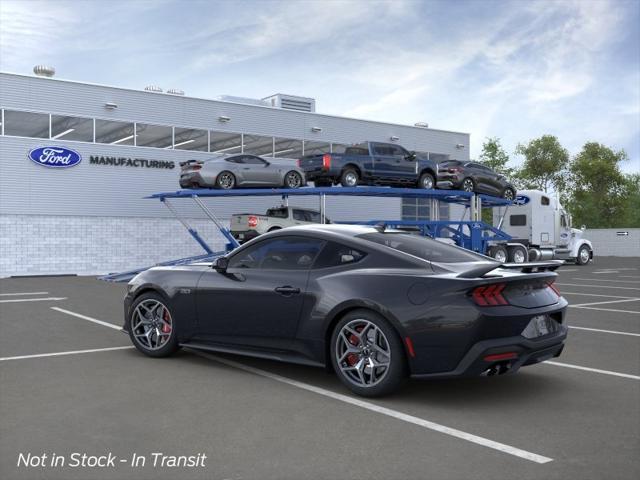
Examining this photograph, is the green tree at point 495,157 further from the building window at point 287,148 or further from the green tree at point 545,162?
the building window at point 287,148

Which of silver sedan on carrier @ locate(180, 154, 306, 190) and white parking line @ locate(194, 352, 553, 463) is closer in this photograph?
white parking line @ locate(194, 352, 553, 463)

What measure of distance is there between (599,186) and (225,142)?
1942 inches

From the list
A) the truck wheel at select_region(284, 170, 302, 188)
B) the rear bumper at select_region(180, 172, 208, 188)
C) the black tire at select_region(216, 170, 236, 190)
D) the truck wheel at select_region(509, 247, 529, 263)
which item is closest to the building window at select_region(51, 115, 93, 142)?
the rear bumper at select_region(180, 172, 208, 188)

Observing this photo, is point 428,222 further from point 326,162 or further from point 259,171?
point 259,171

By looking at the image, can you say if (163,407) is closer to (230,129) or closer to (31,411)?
(31,411)

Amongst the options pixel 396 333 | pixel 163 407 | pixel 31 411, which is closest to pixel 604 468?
pixel 396 333

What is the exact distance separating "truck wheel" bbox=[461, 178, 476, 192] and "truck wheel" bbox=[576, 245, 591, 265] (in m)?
10.6

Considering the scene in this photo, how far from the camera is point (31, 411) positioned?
203 inches

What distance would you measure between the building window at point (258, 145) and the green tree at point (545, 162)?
44.9 metres

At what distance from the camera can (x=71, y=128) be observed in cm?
2630

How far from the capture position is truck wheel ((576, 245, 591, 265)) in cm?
3256

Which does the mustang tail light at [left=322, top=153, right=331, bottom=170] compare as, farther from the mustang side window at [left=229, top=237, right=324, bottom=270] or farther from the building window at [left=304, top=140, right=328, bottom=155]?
the mustang side window at [left=229, top=237, right=324, bottom=270]

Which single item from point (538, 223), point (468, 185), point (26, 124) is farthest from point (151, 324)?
point (538, 223)

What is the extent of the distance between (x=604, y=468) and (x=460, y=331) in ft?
4.93
